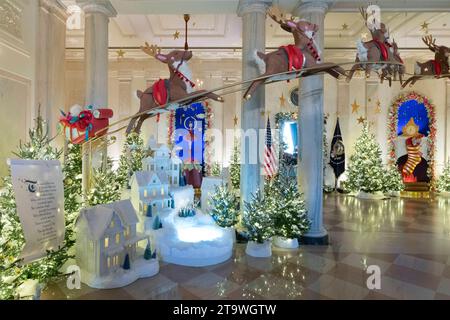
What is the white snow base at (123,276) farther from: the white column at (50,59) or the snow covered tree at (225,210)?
the white column at (50,59)

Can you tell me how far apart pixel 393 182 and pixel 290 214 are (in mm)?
7677

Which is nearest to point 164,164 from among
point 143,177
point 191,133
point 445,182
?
point 143,177

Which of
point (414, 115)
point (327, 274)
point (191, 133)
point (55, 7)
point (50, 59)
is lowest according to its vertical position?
point (327, 274)

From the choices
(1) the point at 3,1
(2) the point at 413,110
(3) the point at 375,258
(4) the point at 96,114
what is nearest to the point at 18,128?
(1) the point at 3,1

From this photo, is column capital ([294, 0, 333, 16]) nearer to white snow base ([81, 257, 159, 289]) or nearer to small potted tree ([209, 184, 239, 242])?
small potted tree ([209, 184, 239, 242])

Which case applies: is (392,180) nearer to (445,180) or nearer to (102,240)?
(445,180)

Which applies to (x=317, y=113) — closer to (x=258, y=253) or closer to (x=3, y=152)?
(x=258, y=253)

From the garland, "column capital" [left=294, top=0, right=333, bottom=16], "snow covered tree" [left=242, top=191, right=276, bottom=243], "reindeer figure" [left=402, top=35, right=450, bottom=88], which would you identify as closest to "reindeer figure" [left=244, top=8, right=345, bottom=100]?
"reindeer figure" [left=402, top=35, right=450, bottom=88]

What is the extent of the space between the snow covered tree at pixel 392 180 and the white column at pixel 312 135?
650cm

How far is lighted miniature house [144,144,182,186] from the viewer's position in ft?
19.9

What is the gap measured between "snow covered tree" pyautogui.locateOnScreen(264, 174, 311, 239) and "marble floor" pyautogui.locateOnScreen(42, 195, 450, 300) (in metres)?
0.39

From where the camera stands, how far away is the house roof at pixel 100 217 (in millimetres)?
3539

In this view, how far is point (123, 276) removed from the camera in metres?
3.63
